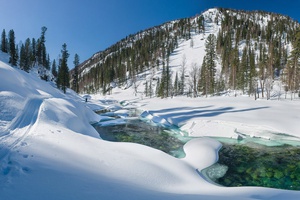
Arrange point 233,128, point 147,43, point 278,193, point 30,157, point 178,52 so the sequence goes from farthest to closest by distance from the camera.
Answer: point 147,43, point 178,52, point 233,128, point 30,157, point 278,193

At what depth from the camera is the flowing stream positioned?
797 centimetres

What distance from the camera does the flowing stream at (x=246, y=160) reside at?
26.2ft

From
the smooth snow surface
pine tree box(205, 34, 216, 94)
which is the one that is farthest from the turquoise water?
pine tree box(205, 34, 216, 94)

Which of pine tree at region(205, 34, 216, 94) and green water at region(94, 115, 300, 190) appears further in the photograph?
pine tree at region(205, 34, 216, 94)

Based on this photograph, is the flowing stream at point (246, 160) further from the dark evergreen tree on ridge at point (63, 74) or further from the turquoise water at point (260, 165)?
the dark evergreen tree on ridge at point (63, 74)

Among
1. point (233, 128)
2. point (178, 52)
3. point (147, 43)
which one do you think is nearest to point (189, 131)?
point (233, 128)

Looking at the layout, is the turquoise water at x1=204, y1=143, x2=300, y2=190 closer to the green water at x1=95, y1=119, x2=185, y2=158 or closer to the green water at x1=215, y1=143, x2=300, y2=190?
the green water at x1=215, y1=143, x2=300, y2=190

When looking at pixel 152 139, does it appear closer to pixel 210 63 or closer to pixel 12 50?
pixel 210 63

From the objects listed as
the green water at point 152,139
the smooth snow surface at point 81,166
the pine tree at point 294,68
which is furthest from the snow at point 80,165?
the pine tree at point 294,68

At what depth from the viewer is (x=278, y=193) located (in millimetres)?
5180

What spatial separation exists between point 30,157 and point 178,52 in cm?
11731

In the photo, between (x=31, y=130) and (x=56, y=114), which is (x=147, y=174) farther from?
(x=56, y=114)

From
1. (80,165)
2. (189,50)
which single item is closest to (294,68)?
(80,165)

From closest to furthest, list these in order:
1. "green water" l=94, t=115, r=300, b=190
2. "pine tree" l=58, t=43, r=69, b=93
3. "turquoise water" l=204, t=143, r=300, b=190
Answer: "turquoise water" l=204, t=143, r=300, b=190 < "green water" l=94, t=115, r=300, b=190 < "pine tree" l=58, t=43, r=69, b=93
